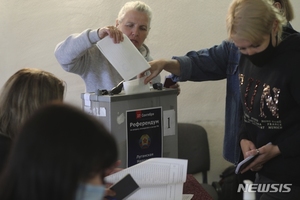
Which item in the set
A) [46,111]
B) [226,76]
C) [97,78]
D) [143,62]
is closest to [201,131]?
[226,76]

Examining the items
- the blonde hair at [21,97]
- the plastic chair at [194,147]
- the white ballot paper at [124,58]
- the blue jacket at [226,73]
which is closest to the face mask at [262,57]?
the blue jacket at [226,73]

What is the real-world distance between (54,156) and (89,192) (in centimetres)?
13

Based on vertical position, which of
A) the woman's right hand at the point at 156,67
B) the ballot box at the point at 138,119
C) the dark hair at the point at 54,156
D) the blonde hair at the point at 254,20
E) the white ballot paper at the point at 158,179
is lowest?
the white ballot paper at the point at 158,179

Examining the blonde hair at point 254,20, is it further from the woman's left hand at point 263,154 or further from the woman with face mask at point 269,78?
the woman's left hand at point 263,154

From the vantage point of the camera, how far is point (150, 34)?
10.2ft

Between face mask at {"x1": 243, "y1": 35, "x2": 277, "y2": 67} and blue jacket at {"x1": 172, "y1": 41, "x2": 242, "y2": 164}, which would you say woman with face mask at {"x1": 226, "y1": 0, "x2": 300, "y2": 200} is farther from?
blue jacket at {"x1": 172, "y1": 41, "x2": 242, "y2": 164}

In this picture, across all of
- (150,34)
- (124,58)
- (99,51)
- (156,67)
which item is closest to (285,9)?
(156,67)

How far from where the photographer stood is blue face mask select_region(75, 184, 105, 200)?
0.82m

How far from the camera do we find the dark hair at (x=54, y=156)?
77 cm

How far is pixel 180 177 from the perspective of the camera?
1.51 meters

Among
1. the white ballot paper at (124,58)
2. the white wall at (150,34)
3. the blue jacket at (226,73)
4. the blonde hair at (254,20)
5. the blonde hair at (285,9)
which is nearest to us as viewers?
the blonde hair at (254,20)

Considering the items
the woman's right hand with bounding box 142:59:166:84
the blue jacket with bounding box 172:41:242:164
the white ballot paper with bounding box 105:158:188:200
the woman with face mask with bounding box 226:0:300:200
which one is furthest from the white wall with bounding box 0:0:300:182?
the white ballot paper with bounding box 105:158:188:200

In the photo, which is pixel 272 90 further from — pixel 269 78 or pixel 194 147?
pixel 194 147

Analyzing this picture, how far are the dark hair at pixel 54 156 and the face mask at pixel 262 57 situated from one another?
993 millimetres
